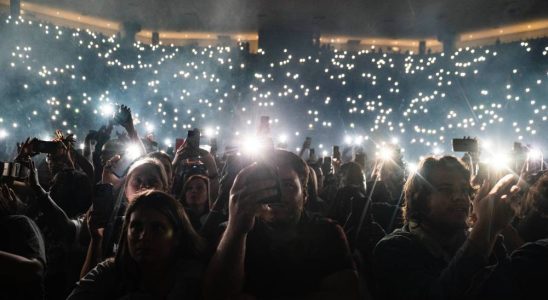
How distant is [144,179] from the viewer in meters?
3.87

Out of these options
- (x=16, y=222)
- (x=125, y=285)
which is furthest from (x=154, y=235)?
(x=16, y=222)

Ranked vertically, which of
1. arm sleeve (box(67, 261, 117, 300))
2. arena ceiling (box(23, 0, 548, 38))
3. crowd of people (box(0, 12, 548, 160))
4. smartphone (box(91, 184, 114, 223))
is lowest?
arm sleeve (box(67, 261, 117, 300))

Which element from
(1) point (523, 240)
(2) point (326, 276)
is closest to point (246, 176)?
(2) point (326, 276)

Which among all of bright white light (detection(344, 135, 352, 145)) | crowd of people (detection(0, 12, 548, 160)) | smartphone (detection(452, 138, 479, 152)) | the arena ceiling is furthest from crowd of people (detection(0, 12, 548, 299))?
crowd of people (detection(0, 12, 548, 160))

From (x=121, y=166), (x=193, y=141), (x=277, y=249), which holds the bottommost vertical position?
(x=277, y=249)

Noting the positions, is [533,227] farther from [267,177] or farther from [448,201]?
[267,177]

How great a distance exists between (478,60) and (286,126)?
496 inches

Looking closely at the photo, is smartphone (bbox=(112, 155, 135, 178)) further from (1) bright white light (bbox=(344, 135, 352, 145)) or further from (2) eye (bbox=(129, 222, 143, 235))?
(1) bright white light (bbox=(344, 135, 352, 145))

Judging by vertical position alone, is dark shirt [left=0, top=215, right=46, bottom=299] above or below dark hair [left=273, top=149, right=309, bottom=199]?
below

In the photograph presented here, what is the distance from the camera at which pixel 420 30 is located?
3052 cm

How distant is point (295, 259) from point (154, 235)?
2.92 ft

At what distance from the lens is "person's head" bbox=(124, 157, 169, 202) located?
12.6 ft

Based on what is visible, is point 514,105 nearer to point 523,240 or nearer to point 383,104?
point 383,104

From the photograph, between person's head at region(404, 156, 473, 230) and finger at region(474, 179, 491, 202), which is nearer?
person's head at region(404, 156, 473, 230)
